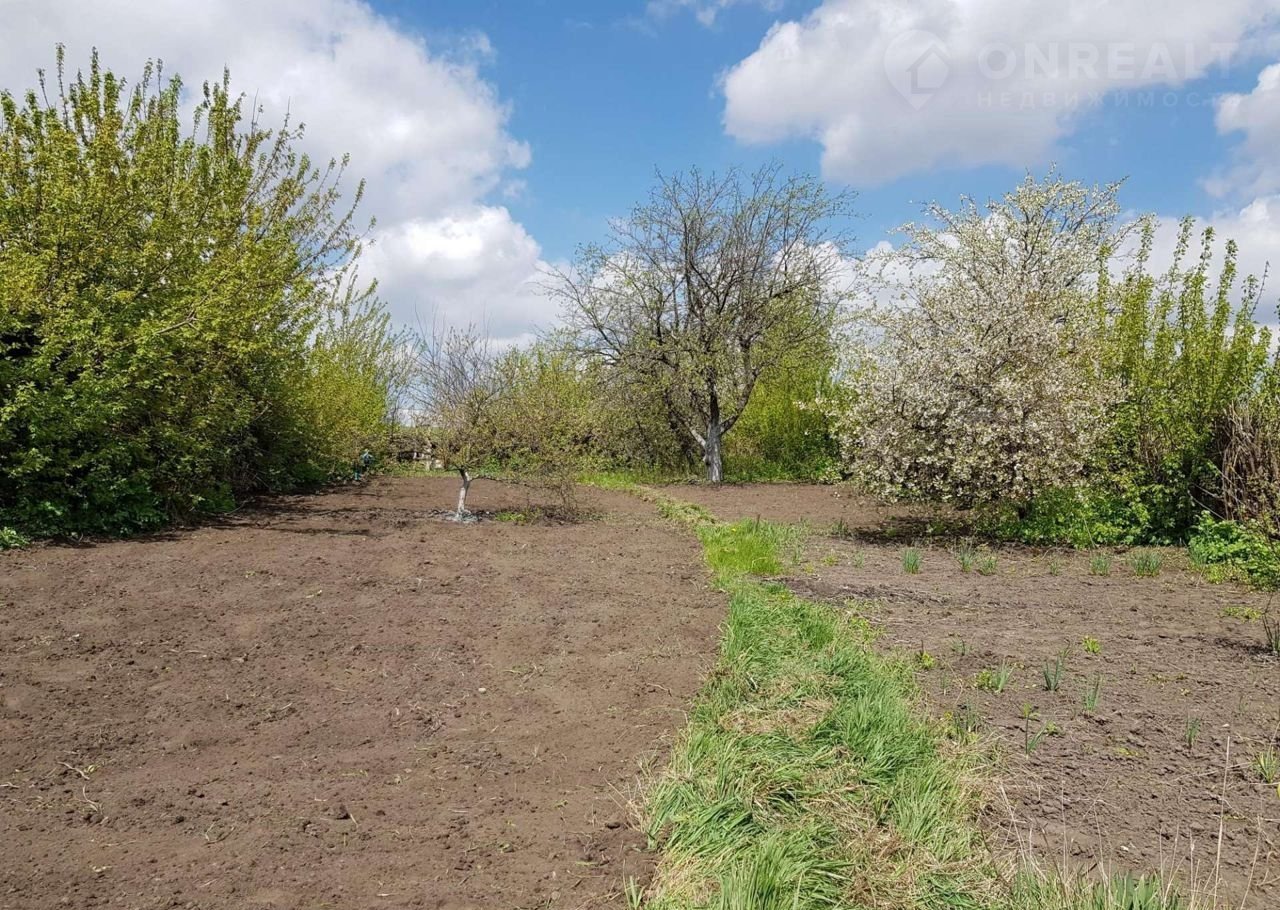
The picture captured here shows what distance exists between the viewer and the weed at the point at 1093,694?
4340 mm

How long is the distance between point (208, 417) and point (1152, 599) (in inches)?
402

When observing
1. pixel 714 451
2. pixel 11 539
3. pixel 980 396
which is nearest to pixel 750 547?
pixel 980 396

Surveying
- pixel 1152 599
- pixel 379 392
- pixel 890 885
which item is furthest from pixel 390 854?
pixel 379 392

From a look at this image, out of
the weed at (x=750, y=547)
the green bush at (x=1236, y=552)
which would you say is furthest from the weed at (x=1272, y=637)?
the weed at (x=750, y=547)

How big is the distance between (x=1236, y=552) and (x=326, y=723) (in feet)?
30.1

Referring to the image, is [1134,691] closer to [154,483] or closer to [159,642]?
[159,642]

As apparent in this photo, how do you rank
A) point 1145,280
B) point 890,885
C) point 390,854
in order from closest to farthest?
point 890,885 < point 390,854 < point 1145,280

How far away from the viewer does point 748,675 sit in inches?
186

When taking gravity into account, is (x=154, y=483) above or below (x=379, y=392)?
below

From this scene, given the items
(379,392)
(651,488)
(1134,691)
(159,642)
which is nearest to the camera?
(1134,691)

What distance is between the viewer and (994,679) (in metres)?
4.82

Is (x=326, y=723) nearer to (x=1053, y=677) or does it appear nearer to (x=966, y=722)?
(x=966, y=722)

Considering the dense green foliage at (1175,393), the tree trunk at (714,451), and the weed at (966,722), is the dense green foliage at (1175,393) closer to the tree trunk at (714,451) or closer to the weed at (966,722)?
the weed at (966,722)

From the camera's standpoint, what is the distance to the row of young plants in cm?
268
